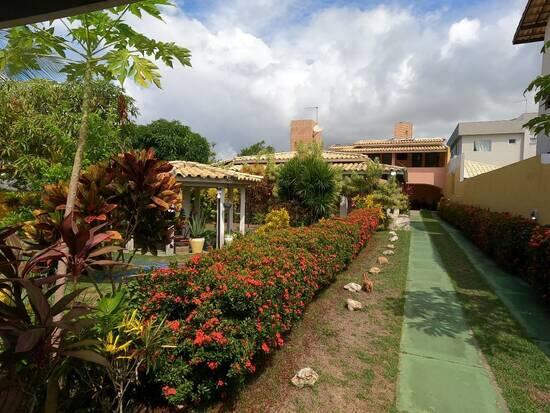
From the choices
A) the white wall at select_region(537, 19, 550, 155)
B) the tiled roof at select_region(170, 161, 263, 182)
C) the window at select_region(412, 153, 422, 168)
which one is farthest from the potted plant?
the window at select_region(412, 153, 422, 168)

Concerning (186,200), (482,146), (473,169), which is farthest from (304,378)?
(482,146)

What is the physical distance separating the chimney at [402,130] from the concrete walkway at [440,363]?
38045 millimetres

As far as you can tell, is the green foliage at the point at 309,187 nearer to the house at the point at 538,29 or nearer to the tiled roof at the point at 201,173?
→ the tiled roof at the point at 201,173

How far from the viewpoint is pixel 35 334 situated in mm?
1582

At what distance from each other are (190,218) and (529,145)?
31244 millimetres

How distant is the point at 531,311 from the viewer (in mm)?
5855

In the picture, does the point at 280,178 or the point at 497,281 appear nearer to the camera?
the point at 497,281

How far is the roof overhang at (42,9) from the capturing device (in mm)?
1893

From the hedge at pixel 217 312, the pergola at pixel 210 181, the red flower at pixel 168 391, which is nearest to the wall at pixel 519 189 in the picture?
the hedge at pixel 217 312

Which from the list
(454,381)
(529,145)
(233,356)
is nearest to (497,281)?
(454,381)

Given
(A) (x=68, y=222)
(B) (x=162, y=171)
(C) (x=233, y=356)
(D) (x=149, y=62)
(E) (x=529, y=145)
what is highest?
(E) (x=529, y=145)

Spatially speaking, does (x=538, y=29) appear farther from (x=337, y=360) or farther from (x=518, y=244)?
(x=337, y=360)

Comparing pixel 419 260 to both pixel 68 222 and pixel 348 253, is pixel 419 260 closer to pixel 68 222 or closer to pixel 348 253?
pixel 348 253

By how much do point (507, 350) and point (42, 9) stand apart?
20.3 feet
